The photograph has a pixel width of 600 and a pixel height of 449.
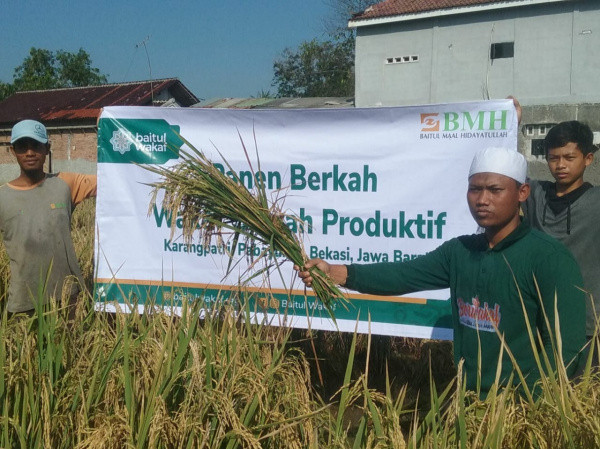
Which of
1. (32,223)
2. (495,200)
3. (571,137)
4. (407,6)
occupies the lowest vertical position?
(32,223)

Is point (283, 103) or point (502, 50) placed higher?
point (502, 50)

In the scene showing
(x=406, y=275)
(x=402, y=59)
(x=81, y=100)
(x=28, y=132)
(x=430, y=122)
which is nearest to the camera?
(x=406, y=275)

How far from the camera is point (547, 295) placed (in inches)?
97.9

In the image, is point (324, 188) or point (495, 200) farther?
point (324, 188)

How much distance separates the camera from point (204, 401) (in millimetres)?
2494

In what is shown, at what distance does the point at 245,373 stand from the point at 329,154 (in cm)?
205

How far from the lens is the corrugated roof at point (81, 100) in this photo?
3469 cm

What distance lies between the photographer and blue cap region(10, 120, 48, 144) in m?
3.99

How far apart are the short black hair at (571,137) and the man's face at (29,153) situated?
2.68m

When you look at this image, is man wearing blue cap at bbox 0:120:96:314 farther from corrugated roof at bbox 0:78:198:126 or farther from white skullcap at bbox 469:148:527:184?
corrugated roof at bbox 0:78:198:126

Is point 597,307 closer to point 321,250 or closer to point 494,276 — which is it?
point 494,276

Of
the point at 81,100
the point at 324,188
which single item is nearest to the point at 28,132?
the point at 324,188

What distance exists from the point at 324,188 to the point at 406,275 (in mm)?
1461

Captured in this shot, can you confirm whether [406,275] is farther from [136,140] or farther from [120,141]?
[120,141]
